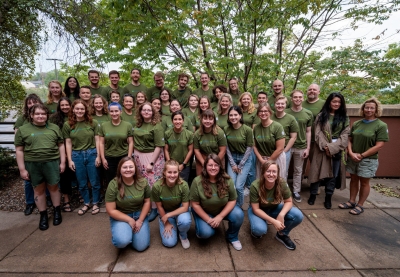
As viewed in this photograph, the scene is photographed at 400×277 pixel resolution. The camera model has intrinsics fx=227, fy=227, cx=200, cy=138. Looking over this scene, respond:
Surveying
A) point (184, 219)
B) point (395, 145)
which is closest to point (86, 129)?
point (184, 219)

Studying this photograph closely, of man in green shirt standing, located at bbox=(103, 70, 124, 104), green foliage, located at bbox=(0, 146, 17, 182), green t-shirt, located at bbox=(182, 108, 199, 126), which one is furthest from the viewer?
green foliage, located at bbox=(0, 146, 17, 182)

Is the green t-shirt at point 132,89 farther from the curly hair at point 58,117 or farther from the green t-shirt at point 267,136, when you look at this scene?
the green t-shirt at point 267,136

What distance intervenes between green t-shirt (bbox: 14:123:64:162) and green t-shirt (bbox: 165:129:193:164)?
1758mm

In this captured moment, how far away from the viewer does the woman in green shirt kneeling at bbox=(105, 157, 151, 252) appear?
2.87m

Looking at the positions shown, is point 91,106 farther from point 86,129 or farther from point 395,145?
point 395,145

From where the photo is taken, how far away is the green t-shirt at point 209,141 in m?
3.58

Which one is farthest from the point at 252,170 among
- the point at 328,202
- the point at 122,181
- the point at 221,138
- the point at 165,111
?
the point at 122,181

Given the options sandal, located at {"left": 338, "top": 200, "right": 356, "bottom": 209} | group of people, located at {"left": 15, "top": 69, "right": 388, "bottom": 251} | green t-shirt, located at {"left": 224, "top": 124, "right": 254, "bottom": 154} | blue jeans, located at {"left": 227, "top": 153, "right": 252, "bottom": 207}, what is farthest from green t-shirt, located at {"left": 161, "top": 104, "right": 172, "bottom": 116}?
sandal, located at {"left": 338, "top": 200, "right": 356, "bottom": 209}

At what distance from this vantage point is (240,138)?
3590 mm

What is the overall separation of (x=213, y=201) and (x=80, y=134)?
2431 mm

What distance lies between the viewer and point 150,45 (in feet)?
17.3

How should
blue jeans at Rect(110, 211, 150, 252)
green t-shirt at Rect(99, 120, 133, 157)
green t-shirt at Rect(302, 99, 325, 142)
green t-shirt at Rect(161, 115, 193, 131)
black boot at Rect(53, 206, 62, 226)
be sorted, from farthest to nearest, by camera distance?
green t-shirt at Rect(302, 99, 325, 142) → green t-shirt at Rect(161, 115, 193, 131) → green t-shirt at Rect(99, 120, 133, 157) → black boot at Rect(53, 206, 62, 226) → blue jeans at Rect(110, 211, 150, 252)

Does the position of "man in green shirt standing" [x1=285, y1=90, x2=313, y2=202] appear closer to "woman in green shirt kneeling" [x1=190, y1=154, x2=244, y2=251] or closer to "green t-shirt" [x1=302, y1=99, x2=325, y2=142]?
"green t-shirt" [x1=302, y1=99, x2=325, y2=142]

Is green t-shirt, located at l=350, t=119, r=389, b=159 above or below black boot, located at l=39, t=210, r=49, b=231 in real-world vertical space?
above
